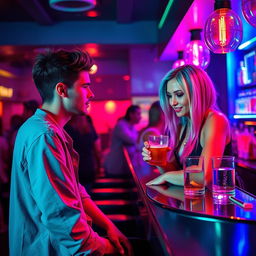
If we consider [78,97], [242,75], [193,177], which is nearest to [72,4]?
[242,75]

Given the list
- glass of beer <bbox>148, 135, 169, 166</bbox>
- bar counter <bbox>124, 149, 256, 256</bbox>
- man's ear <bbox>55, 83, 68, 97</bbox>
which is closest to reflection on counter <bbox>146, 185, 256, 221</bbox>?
bar counter <bbox>124, 149, 256, 256</bbox>

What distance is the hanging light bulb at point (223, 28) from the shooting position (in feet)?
6.86

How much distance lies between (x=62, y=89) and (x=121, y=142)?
3726 millimetres

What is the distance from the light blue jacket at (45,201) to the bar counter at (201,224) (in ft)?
0.94

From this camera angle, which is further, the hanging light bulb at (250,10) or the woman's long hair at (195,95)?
the woman's long hair at (195,95)

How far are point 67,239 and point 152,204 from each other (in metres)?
0.41

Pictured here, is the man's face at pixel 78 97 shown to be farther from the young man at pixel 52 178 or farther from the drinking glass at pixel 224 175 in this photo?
the drinking glass at pixel 224 175

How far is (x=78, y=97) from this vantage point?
154 centimetres

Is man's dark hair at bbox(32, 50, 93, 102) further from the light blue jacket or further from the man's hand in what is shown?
the man's hand

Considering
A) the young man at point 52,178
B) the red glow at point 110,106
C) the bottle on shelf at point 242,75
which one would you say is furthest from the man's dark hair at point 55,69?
the red glow at point 110,106

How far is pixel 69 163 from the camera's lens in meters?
1.44

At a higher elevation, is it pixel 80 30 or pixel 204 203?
pixel 80 30

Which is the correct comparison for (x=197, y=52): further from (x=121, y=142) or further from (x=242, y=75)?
(x=121, y=142)

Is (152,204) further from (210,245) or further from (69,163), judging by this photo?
(210,245)
